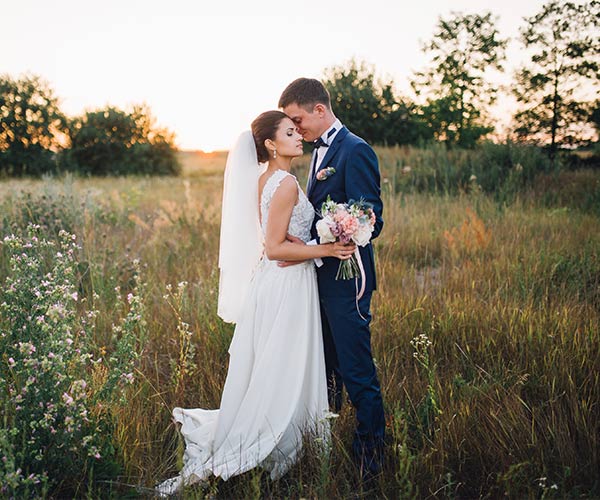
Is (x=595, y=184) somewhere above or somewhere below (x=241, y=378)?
above

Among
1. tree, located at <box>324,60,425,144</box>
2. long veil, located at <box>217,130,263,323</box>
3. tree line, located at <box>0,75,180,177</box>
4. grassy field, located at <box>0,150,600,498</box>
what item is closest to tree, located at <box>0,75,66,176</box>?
tree line, located at <box>0,75,180,177</box>

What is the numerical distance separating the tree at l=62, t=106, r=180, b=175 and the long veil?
29591 millimetres

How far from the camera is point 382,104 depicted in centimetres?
2138

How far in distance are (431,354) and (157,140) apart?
32.8 metres

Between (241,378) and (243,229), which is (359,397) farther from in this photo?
(243,229)

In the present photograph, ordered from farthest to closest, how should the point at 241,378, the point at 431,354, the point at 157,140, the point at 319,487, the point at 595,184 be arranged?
1. the point at 157,140
2. the point at 595,184
3. the point at 431,354
4. the point at 241,378
5. the point at 319,487

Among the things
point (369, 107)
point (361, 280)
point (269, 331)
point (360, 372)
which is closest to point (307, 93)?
point (361, 280)

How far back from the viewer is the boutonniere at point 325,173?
2885 millimetres

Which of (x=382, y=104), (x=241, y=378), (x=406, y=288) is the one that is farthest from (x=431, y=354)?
(x=382, y=104)

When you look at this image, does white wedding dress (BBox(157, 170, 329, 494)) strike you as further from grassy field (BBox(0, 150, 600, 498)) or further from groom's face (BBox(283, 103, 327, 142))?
groom's face (BBox(283, 103, 327, 142))

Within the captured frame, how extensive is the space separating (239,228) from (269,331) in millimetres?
678

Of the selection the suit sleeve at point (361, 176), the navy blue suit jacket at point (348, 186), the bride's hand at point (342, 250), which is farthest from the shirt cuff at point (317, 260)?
the suit sleeve at point (361, 176)

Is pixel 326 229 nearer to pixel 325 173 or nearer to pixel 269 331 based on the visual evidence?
pixel 325 173

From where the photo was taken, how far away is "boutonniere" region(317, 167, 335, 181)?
114 inches
